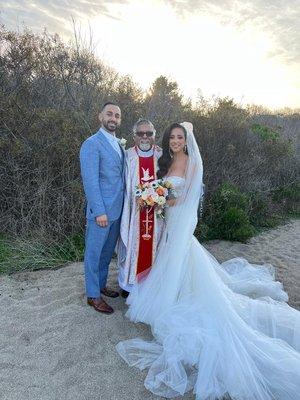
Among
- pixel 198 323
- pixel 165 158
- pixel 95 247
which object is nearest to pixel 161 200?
pixel 165 158

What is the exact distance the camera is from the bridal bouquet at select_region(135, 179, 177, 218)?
3.71 metres

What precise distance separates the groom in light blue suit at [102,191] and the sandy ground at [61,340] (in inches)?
13.4

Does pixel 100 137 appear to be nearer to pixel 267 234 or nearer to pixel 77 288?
pixel 77 288

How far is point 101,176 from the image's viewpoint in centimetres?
395

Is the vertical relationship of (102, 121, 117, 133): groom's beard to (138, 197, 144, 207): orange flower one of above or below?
above

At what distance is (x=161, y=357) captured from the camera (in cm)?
314

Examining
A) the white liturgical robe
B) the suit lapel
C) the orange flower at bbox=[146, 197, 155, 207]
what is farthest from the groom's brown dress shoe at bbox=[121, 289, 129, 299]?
the suit lapel

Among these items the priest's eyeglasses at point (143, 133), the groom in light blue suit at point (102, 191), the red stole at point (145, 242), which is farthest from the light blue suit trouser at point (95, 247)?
the priest's eyeglasses at point (143, 133)

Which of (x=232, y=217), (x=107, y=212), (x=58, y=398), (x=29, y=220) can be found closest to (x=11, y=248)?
(x=29, y=220)

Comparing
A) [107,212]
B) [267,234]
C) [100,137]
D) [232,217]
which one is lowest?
[267,234]

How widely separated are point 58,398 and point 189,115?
7.54m

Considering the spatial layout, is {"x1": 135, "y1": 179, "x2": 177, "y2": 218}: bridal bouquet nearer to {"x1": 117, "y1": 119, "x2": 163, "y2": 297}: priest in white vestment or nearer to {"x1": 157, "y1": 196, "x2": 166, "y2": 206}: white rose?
{"x1": 157, "y1": 196, "x2": 166, "y2": 206}: white rose

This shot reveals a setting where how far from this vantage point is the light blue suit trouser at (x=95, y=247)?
405 centimetres

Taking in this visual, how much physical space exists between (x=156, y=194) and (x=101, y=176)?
645 mm
